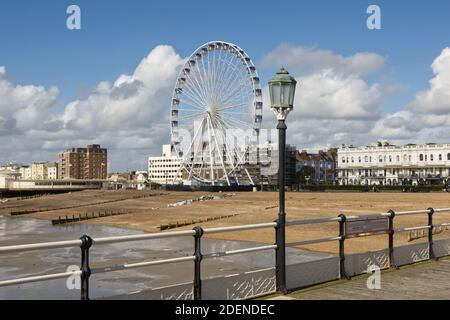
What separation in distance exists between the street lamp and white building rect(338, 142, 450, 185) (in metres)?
118

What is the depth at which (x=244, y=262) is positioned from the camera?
20.1 meters

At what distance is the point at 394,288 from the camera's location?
29.4ft

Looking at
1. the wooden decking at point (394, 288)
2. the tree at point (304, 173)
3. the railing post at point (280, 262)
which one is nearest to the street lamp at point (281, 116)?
the railing post at point (280, 262)

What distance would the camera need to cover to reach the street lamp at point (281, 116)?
345 inches

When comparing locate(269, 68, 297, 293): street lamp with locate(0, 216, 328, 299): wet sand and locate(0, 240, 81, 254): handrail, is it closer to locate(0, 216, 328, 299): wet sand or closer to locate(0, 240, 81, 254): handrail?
locate(0, 240, 81, 254): handrail

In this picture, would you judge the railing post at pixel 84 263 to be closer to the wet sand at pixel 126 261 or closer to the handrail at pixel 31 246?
the handrail at pixel 31 246

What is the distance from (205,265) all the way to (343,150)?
428ft

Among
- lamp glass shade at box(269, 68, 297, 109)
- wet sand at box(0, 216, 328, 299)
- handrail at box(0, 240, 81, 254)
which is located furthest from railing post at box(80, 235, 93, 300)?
wet sand at box(0, 216, 328, 299)

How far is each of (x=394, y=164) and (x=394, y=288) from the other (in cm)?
12964

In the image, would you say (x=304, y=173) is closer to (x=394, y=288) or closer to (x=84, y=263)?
(x=394, y=288)

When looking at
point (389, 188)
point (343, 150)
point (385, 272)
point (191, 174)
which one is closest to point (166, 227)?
point (385, 272)

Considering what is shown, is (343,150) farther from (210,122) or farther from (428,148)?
(210,122)

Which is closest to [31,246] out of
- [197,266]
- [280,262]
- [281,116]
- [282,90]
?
[197,266]

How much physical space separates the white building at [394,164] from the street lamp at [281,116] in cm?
11777
